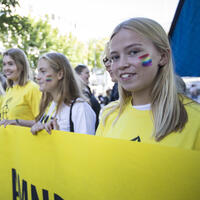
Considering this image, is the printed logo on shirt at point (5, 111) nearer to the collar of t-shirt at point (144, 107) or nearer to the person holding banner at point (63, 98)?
the person holding banner at point (63, 98)

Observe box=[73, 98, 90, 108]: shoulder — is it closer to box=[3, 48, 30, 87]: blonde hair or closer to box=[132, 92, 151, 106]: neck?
box=[132, 92, 151, 106]: neck

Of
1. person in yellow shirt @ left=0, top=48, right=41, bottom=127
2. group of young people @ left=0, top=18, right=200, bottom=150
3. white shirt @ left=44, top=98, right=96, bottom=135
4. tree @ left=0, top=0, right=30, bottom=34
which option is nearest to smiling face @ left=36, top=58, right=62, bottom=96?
white shirt @ left=44, top=98, right=96, bottom=135

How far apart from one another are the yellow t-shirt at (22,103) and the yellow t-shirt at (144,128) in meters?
1.40

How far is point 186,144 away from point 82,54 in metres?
22.4

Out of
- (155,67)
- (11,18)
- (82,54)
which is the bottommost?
(82,54)

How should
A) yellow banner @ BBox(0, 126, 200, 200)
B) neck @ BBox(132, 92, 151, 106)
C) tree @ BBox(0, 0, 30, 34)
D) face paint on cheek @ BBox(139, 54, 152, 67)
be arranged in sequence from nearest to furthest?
yellow banner @ BBox(0, 126, 200, 200), face paint on cheek @ BBox(139, 54, 152, 67), neck @ BBox(132, 92, 151, 106), tree @ BBox(0, 0, 30, 34)

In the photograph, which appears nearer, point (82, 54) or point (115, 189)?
point (115, 189)

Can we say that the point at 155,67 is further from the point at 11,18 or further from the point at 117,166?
the point at 11,18

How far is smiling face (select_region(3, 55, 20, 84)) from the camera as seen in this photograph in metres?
2.70

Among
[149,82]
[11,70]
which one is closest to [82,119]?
[149,82]

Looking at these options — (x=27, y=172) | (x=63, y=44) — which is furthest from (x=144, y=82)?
(x=63, y=44)

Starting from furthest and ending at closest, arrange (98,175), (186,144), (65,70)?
(65,70) < (98,175) < (186,144)

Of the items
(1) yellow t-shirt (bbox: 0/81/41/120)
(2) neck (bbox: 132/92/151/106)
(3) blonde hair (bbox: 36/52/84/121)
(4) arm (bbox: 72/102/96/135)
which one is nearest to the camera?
(2) neck (bbox: 132/92/151/106)

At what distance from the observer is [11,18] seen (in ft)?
12.9
